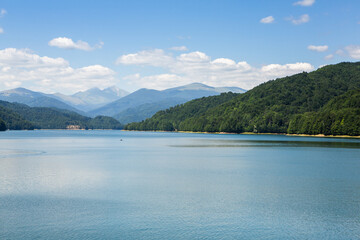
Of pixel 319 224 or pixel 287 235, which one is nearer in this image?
pixel 287 235

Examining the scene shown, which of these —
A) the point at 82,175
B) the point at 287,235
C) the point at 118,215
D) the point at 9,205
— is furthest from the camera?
the point at 82,175

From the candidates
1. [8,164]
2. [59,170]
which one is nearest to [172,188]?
[59,170]

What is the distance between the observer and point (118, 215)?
31.2 metres

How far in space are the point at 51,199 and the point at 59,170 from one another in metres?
23.9

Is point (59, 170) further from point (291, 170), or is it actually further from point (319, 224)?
point (319, 224)

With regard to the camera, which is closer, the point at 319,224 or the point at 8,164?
the point at 319,224

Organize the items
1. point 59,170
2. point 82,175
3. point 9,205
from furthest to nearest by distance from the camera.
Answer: point 59,170 < point 82,175 < point 9,205

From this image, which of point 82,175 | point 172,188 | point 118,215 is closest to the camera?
point 118,215

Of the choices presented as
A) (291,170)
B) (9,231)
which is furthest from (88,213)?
(291,170)

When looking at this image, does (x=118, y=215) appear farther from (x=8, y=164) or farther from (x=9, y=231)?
(x=8, y=164)

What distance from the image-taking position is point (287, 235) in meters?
26.4

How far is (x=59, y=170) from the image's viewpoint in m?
60.1

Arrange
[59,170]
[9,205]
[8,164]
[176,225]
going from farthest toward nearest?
1. [8,164]
2. [59,170]
3. [9,205]
4. [176,225]

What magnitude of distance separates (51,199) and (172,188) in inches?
542
